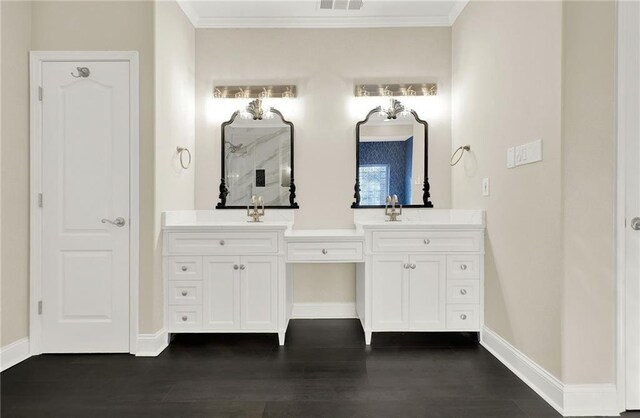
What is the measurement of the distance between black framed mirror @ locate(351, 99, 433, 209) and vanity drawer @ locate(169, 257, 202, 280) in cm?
143

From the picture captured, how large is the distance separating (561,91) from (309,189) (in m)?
2.09

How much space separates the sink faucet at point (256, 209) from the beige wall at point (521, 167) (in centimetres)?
172

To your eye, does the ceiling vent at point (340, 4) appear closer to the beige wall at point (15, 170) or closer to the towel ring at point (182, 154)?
the towel ring at point (182, 154)

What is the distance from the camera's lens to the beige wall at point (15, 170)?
2445 mm

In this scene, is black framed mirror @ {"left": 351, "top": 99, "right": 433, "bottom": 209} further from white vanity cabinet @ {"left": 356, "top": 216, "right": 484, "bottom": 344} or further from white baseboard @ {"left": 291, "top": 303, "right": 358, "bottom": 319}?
white baseboard @ {"left": 291, "top": 303, "right": 358, "bottom": 319}

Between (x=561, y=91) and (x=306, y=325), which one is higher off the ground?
(x=561, y=91)

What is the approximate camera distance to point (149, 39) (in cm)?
264

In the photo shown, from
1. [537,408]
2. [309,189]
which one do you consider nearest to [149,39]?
[309,189]

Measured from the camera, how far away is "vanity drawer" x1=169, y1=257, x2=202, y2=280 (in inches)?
109

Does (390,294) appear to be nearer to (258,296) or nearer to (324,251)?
(324,251)

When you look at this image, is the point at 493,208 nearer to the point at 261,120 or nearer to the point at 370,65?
the point at 370,65

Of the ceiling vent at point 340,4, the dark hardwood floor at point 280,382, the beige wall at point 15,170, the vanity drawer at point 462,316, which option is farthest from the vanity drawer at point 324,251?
the ceiling vent at point 340,4

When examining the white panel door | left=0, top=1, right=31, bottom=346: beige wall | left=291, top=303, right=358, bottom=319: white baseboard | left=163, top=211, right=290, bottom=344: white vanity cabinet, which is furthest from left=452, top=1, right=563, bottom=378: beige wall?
left=0, top=1, right=31, bottom=346: beige wall

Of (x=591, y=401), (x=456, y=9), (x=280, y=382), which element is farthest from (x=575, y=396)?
(x=456, y=9)
